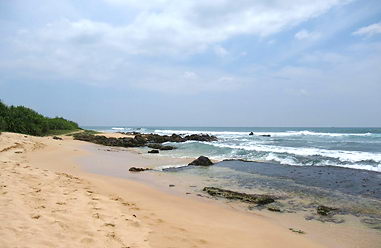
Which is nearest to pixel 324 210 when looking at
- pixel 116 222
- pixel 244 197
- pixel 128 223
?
pixel 244 197

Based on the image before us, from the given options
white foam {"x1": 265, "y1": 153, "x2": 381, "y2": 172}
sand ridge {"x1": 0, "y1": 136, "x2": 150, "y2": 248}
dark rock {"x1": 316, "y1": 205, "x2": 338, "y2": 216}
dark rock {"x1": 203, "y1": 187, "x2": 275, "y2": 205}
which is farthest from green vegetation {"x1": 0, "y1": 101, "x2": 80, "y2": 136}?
dark rock {"x1": 316, "y1": 205, "x2": 338, "y2": 216}

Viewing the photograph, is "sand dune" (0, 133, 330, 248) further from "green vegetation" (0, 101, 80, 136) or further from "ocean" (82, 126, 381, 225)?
"green vegetation" (0, 101, 80, 136)

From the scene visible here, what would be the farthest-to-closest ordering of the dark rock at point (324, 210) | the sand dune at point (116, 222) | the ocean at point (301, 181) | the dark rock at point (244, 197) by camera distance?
the dark rock at point (244, 197), the ocean at point (301, 181), the dark rock at point (324, 210), the sand dune at point (116, 222)

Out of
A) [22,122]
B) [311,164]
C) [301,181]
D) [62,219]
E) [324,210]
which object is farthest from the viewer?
A: [22,122]

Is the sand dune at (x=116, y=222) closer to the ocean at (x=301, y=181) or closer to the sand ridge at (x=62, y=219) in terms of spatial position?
the sand ridge at (x=62, y=219)

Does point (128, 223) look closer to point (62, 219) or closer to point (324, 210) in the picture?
point (62, 219)

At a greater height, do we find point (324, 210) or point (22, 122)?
point (22, 122)

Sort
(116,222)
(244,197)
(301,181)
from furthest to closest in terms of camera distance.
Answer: (301,181)
(244,197)
(116,222)

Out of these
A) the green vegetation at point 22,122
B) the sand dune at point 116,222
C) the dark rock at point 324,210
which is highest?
the green vegetation at point 22,122

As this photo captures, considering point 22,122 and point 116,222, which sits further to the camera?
point 22,122

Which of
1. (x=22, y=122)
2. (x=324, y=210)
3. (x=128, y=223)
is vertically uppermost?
(x=22, y=122)

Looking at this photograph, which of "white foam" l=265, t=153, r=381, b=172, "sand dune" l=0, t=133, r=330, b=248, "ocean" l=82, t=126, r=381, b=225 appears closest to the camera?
"sand dune" l=0, t=133, r=330, b=248

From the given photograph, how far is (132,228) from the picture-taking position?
15.9ft

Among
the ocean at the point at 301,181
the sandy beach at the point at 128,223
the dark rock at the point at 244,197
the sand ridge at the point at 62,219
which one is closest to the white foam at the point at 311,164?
the ocean at the point at 301,181
